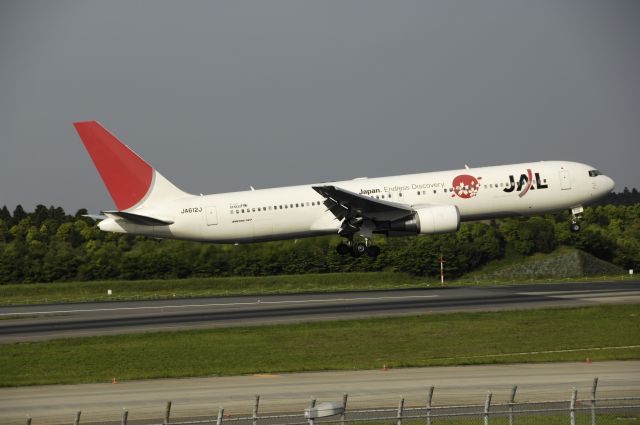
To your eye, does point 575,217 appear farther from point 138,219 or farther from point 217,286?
point 138,219

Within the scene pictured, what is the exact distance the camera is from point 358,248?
51.6 metres

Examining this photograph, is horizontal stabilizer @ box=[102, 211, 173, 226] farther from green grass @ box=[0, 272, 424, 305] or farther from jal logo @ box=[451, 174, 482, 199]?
jal logo @ box=[451, 174, 482, 199]

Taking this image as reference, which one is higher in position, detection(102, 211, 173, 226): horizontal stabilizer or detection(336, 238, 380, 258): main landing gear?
detection(102, 211, 173, 226): horizontal stabilizer

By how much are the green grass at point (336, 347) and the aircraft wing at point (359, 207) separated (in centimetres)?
943

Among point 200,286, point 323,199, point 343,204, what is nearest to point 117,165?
point 323,199

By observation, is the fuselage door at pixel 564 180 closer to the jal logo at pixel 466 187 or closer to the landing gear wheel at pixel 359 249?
the jal logo at pixel 466 187

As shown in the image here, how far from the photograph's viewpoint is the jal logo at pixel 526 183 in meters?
50.9

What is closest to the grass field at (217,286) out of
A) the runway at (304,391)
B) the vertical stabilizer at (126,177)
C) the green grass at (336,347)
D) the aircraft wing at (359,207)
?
the vertical stabilizer at (126,177)

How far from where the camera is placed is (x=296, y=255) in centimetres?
6234

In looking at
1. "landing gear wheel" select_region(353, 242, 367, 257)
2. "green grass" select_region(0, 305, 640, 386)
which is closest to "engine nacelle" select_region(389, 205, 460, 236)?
"landing gear wheel" select_region(353, 242, 367, 257)

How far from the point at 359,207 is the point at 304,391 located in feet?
77.7

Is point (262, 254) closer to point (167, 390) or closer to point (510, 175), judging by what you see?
point (510, 175)

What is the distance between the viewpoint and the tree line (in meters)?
61.2

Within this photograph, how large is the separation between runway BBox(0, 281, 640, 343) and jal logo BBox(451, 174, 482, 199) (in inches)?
213
